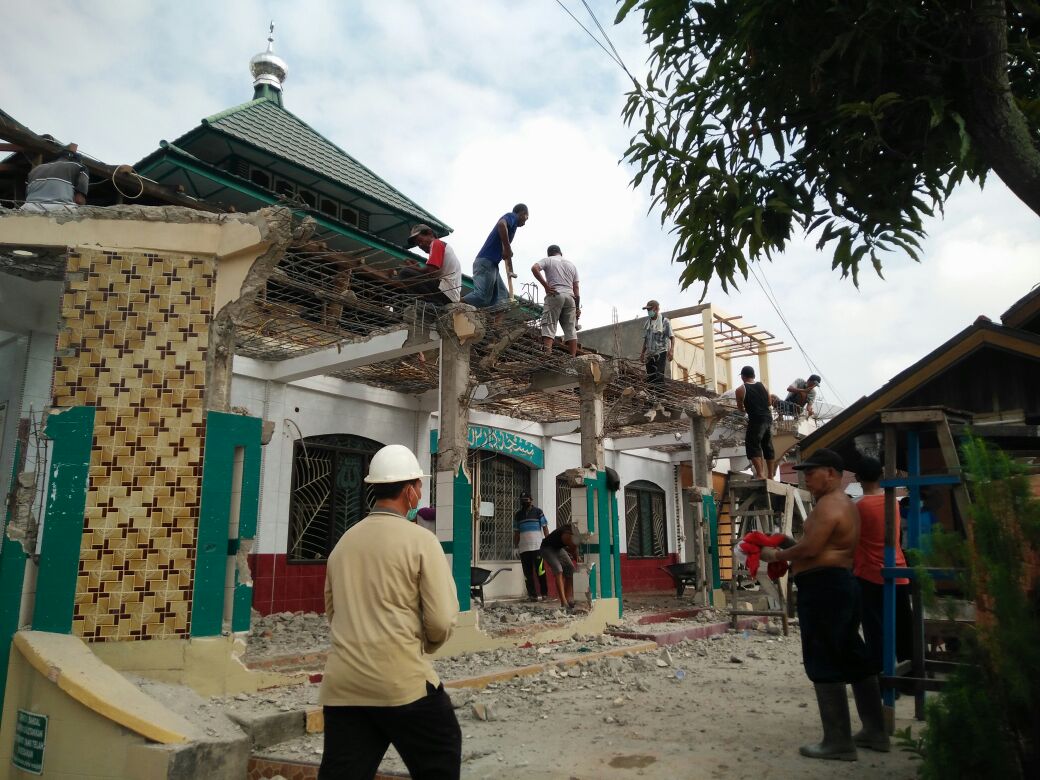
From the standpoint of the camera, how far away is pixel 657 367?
13422 millimetres

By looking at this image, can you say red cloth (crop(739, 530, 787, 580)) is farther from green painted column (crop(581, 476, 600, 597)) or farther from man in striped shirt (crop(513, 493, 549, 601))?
man in striped shirt (crop(513, 493, 549, 601))

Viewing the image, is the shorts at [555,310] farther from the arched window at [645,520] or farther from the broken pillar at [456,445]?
the arched window at [645,520]

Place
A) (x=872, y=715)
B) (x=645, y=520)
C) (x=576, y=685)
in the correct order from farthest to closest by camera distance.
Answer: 1. (x=645, y=520)
2. (x=576, y=685)
3. (x=872, y=715)

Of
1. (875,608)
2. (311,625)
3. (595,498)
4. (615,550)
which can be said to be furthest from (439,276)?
(875,608)

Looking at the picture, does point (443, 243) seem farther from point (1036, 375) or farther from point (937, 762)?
point (937, 762)

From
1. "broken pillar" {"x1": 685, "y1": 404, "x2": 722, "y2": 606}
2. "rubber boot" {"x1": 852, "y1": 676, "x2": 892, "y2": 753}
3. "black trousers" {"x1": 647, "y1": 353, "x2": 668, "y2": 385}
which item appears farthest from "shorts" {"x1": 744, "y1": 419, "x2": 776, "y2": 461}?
"rubber boot" {"x1": 852, "y1": 676, "x2": 892, "y2": 753}

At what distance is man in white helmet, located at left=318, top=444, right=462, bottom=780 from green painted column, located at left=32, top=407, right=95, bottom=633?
3436mm

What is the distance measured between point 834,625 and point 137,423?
5.01 metres

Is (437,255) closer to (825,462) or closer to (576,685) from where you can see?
(576,685)

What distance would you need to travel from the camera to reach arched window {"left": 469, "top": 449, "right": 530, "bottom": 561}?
1398cm

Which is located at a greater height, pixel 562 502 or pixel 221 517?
pixel 562 502

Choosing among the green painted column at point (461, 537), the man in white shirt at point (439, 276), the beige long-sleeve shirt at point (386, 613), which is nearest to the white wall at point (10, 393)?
the man in white shirt at point (439, 276)

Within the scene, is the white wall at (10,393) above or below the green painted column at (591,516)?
above

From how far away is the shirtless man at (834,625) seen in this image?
425cm
